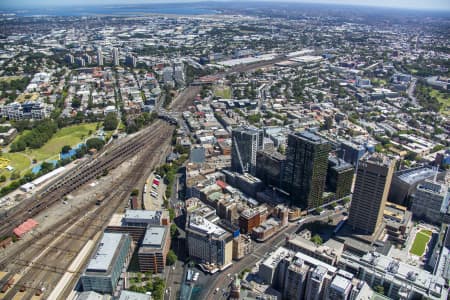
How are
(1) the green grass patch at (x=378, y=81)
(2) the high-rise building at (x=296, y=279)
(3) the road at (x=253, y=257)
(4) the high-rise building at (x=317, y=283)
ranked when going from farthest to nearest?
(1) the green grass patch at (x=378, y=81)
(3) the road at (x=253, y=257)
(2) the high-rise building at (x=296, y=279)
(4) the high-rise building at (x=317, y=283)

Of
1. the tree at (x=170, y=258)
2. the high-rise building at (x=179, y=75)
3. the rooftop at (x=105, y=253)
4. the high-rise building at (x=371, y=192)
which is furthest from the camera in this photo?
the high-rise building at (x=179, y=75)

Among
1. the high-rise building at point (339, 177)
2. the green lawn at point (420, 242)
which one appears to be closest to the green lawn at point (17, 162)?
the high-rise building at point (339, 177)

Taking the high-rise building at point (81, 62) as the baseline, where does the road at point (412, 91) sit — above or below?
below

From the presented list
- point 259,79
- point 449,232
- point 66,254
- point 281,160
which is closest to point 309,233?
point 281,160

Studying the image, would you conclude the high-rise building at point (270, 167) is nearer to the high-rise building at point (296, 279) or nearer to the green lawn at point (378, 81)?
the high-rise building at point (296, 279)

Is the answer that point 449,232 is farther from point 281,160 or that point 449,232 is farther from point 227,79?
point 227,79

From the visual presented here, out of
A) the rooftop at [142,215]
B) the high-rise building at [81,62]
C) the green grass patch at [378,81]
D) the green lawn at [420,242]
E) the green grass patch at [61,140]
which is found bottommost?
the green lawn at [420,242]
